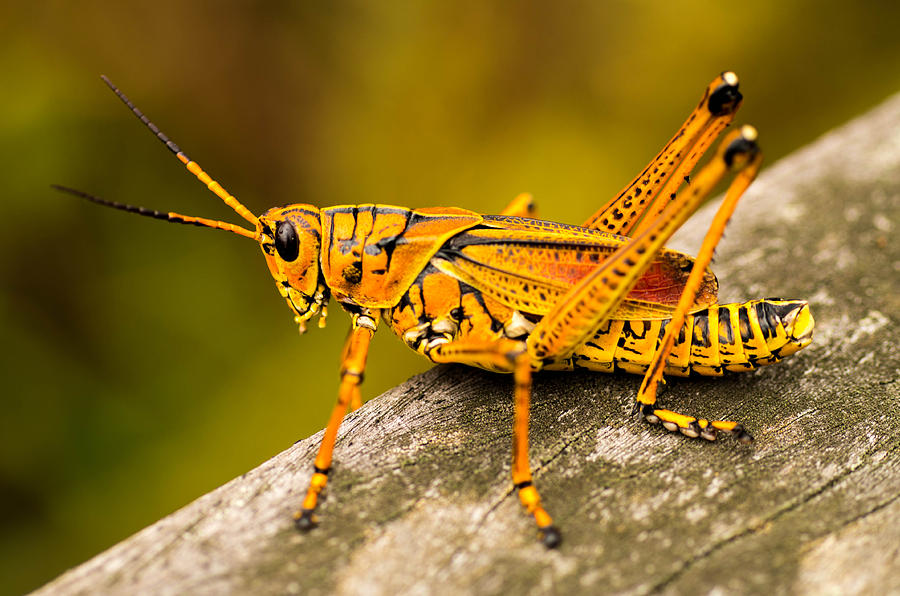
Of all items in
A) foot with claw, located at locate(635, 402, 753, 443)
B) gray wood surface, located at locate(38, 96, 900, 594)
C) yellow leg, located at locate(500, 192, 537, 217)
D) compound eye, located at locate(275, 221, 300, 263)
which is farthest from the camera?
yellow leg, located at locate(500, 192, 537, 217)

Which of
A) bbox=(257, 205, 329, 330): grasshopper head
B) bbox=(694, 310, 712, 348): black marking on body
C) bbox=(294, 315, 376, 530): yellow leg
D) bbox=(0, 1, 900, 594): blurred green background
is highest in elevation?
bbox=(0, 1, 900, 594): blurred green background

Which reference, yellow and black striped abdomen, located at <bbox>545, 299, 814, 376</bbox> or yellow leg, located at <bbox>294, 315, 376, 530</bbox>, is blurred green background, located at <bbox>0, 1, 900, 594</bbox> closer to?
yellow leg, located at <bbox>294, 315, 376, 530</bbox>

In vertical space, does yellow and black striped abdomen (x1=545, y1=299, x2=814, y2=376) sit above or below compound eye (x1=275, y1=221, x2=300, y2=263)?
below

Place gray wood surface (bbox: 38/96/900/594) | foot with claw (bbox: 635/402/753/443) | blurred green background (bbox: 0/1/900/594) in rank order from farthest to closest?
1. blurred green background (bbox: 0/1/900/594)
2. foot with claw (bbox: 635/402/753/443)
3. gray wood surface (bbox: 38/96/900/594)

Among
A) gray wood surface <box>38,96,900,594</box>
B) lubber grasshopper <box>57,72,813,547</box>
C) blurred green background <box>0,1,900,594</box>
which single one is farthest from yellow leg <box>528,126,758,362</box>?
blurred green background <box>0,1,900,594</box>

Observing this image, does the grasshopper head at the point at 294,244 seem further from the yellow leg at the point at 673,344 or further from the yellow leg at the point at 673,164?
the yellow leg at the point at 673,344

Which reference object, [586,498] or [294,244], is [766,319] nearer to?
[586,498]

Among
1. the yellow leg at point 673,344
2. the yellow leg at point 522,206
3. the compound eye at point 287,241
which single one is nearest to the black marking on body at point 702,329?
the yellow leg at point 673,344

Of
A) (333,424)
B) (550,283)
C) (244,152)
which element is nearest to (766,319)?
(550,283)
